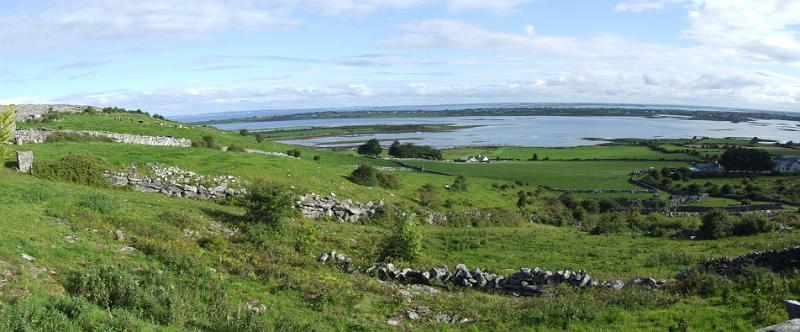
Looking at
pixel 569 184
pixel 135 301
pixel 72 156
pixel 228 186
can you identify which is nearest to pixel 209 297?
pixel 135 301

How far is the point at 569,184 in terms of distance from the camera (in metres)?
74.9

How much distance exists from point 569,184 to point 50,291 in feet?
233

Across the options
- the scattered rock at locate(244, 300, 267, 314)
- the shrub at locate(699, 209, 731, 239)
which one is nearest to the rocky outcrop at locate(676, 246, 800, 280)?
the shrub at locate(699, 209, 731, 239)

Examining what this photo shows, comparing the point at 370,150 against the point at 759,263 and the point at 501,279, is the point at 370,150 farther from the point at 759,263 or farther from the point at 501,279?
the point at 759,263

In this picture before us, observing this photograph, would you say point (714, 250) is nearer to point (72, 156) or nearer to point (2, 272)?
point (2, 272)

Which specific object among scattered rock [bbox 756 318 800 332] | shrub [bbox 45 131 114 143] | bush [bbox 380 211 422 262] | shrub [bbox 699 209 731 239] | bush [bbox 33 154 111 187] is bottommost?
shrub [bbox 699 209 731 239]

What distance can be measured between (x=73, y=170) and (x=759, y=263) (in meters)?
32.9

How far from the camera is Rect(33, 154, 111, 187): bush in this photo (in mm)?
28422

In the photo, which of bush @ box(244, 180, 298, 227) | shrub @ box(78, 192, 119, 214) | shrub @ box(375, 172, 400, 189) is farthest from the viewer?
shrub @ box(375, 172, 400, 189)

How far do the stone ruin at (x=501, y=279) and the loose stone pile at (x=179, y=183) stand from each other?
14.9m

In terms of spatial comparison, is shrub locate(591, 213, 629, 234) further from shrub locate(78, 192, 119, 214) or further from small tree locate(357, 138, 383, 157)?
small tree locate(357, 138, 383, 157)

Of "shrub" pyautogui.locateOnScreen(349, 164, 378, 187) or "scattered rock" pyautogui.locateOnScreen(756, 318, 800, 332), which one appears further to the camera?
"shrub" pyautogui.locateOnScreen(349, 164, 378, 187)

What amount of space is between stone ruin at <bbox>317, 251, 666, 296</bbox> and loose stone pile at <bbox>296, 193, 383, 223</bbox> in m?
11.4

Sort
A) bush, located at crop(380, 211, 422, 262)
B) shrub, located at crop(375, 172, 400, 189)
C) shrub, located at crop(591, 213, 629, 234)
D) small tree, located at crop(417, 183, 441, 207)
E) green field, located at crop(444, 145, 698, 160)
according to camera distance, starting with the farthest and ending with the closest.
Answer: green field, located at crop(444, 145, 698, 160) < shrub, located at crop(375, 172, 400, 189) < small tree, located at crop(417, 183, 441, 207) < shrub, located at crop(591, 213, 629, 234) < bush, located at crop(380, 211, 422, 262)
